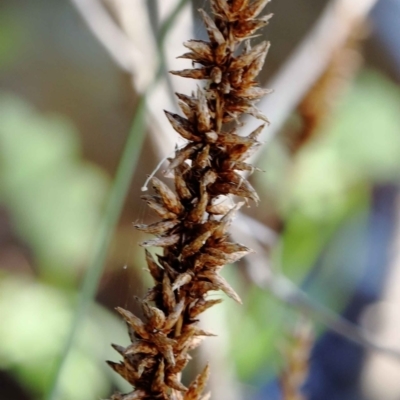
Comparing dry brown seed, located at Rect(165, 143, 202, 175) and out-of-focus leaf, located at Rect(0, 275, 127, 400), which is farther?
out-of-focus leaf, located at Rect(0, 275, 127, 400)

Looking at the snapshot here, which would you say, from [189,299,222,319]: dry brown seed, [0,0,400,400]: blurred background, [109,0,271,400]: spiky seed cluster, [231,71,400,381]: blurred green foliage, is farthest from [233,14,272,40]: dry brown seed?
[231,71,400,381]: blurred green foliage

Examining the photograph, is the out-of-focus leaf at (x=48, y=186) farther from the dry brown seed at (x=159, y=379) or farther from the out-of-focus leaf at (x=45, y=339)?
the dry brown seed at (x=159, y=379)

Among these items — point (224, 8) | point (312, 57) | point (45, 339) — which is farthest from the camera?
point (312, 57)

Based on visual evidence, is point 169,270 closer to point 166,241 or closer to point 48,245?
point 166,241

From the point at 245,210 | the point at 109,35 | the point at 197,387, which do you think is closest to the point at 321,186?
the point at 245,210

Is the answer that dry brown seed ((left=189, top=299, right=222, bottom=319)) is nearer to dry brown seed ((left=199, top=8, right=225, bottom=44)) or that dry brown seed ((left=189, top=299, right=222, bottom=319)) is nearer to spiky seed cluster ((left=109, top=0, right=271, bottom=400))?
spiky seed cluster ((left=109, top=0, right=271, bottom=400))

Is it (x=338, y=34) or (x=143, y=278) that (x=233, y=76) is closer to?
(x=143, y=278)
